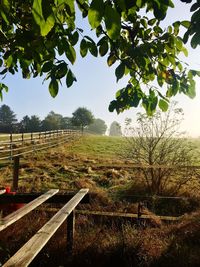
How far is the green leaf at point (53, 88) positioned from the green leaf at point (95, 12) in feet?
3.41

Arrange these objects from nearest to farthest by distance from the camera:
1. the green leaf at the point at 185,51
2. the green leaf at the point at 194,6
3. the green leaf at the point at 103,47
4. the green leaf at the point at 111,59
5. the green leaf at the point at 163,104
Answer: the green leaf at the point at 194,6 → the green leaf at the point at 103,47 → the green leaf at the point at 163,104 → the green leaf at the point at 185,51 → the green leaf at the point at 111,59

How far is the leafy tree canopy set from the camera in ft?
4.55

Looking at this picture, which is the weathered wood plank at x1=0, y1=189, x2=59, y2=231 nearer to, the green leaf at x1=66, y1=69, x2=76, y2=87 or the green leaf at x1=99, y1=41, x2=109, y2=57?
the green leaf at x1=66, y1=69, x2=76, y2=87

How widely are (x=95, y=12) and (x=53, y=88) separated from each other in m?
1.10

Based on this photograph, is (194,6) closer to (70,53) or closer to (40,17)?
(70,53)

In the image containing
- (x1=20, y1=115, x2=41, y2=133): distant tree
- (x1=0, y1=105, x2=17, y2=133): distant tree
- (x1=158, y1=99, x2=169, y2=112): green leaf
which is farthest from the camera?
(x1=0, y1=105, x2=17, y2=133): distant tree

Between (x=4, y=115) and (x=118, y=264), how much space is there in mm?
110665

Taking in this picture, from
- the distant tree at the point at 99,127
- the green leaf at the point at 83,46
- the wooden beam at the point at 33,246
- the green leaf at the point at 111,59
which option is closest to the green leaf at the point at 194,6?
the green leaf at the point at 83,46

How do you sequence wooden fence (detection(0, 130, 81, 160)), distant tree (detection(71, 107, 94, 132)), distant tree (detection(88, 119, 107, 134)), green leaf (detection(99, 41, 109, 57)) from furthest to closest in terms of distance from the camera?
distant tree (detection(88, 119, 107, 134)) → distant tree (detection(71, 107, 94, 132)) → wooden fence (detection(0, 130, 81, 160)) → green leaf (detection(99, 41, 109, 57))

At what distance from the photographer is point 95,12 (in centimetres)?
135

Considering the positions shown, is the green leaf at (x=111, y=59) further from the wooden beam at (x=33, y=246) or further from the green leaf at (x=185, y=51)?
the wooden beam at (x=33, y=246)

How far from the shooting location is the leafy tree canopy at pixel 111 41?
1.39 m

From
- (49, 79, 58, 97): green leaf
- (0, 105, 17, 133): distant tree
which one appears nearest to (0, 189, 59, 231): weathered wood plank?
(49, 79, 58, 97): green leaf

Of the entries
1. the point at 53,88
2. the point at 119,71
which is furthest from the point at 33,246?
the point at 119,71
